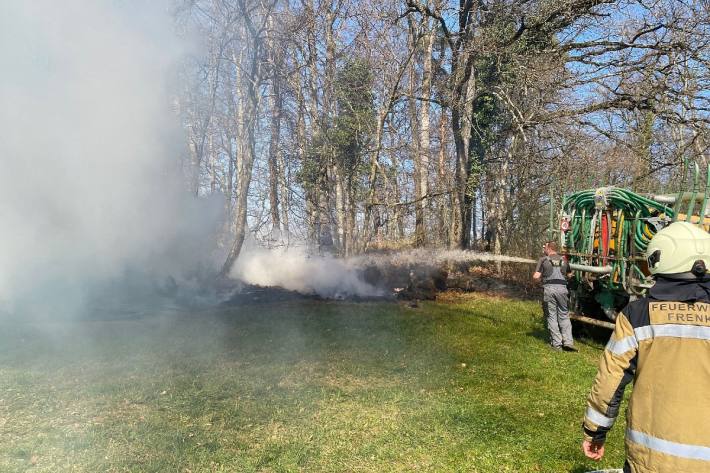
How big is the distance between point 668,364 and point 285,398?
154 inches

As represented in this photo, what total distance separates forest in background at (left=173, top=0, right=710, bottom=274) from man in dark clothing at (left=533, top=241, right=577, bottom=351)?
243 centimetres

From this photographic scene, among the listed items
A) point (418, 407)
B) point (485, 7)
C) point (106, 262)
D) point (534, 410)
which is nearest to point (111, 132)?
point (106, 262)

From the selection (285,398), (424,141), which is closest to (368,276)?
(424,141)

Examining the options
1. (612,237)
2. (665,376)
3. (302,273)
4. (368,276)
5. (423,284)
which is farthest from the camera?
(302,273)

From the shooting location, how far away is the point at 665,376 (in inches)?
85.4

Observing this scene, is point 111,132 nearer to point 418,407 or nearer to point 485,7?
point 418,407

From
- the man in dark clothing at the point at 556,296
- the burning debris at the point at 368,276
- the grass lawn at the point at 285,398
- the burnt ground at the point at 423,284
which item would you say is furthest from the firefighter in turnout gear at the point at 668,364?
the burning debris at the point at 368,276

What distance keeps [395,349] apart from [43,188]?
5.49m

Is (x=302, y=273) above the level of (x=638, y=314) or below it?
below

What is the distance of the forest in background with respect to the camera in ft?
37.0

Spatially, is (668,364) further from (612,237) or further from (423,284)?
(423,284)

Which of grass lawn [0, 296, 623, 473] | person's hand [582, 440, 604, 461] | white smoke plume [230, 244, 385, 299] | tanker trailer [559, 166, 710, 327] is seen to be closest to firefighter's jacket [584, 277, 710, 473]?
person's hand [582, 440, 604, 461]

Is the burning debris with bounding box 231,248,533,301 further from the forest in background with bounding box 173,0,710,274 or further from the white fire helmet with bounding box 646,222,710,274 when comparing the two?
the white fire helmet with bounding box 646,222,710,274

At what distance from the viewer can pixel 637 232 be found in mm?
6918
